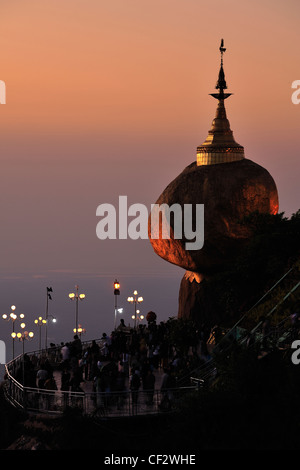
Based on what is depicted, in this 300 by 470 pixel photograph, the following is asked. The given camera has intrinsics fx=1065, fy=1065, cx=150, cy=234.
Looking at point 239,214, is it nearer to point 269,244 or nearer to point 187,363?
point 269,244

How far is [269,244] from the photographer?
154 ft

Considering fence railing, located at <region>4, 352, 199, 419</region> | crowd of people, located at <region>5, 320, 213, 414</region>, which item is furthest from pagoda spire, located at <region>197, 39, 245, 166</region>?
fence railing, located at <region>4, 352, 199, 419</region>

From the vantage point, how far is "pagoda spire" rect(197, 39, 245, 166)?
59.4 metres

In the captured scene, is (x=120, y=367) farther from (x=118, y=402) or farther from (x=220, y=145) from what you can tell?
(x=220, y=145)

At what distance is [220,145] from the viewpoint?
5981 centimetres

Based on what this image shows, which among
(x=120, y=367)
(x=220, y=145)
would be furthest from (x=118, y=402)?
(x=220, y=145)

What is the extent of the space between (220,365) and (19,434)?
777 centimetres

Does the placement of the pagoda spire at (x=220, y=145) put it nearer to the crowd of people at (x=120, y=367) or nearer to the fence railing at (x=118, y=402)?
the crowd of people at (x=120, y=367)

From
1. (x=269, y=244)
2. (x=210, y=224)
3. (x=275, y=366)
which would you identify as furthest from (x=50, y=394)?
(x=210, y=224)

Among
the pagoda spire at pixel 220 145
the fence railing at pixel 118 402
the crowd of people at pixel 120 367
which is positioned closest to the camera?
the fence railing at pixel 118 402

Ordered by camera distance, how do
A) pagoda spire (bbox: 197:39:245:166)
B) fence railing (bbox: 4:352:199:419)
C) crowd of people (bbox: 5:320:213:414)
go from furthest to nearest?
pagoda spire (bbox: 197:39:245:166) → crowd of people (bbox: 5:320:213:414) → fence railing (bbox: 4:352:199:419)

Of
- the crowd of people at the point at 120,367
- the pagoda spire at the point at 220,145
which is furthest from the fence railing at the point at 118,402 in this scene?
the pagoda spire at the point at 220,145

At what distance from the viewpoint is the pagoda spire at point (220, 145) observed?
2339 inches

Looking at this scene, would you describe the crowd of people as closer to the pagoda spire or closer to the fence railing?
the fence railing
